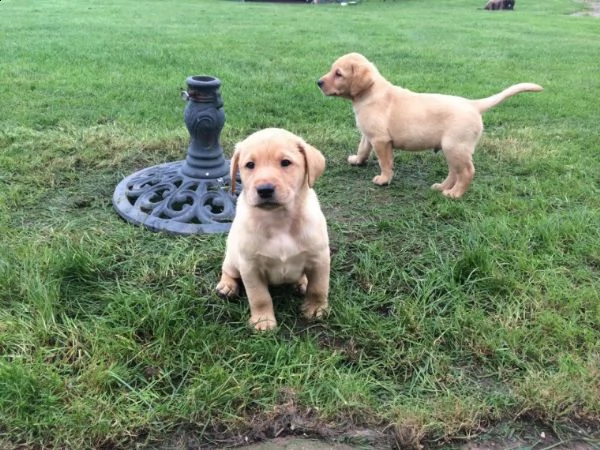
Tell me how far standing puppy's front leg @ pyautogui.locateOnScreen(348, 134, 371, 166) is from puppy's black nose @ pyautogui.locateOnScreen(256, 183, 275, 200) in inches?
106

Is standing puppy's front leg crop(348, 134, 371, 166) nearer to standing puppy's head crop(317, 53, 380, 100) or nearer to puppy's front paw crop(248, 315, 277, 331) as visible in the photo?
standing puppy's head crop(317, 53, 380, 100)

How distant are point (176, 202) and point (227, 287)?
1.21m

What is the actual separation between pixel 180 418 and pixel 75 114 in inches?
193

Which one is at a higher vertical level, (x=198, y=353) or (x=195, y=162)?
(x=195, y=162)

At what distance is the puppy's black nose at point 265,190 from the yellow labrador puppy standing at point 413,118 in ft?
7.68

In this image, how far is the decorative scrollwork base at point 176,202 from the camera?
3.73m

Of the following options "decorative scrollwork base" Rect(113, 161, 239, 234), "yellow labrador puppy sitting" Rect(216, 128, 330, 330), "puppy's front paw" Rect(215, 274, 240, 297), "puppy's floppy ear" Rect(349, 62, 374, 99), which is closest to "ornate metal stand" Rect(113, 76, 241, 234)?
"decorative scrollwork base" Rect(113, 161, 239, 234)

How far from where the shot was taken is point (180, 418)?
225 centimetres

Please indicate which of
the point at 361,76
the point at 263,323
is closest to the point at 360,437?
the point at 263,323

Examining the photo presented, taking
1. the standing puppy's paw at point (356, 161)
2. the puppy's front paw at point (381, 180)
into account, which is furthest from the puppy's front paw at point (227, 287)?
the standing puppy's paw at point (356, 161)

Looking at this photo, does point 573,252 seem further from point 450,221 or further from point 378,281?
point 378,281

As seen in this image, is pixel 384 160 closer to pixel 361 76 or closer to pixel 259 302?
pixel 361 76

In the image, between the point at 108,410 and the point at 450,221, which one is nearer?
the point at 108,410

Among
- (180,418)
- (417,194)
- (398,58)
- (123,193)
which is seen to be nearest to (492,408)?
(180,418)
